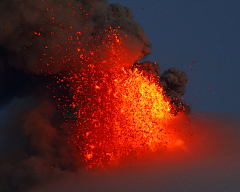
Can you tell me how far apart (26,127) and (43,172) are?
363 centimetres

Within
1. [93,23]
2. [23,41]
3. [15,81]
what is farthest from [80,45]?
[15,81]

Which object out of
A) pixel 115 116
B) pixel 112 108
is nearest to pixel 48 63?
pixel 112 108

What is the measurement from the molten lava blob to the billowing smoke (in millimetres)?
606

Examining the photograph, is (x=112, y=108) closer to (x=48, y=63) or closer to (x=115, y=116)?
(x=115, y=116)

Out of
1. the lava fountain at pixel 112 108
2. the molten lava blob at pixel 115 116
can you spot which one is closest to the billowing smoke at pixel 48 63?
the lava fountain at pixel 112 108

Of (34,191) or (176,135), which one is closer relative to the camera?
(34,191)

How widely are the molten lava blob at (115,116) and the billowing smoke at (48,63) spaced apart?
→ 61cm

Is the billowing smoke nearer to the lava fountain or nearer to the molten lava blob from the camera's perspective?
the lava fountain

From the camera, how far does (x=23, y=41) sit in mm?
15719

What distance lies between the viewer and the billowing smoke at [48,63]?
48.0 feet

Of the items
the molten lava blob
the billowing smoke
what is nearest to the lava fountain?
→ the molten lava blob

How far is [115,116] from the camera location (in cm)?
1764

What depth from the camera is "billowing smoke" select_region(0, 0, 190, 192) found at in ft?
48.0

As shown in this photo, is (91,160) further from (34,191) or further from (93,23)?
(93,23)
